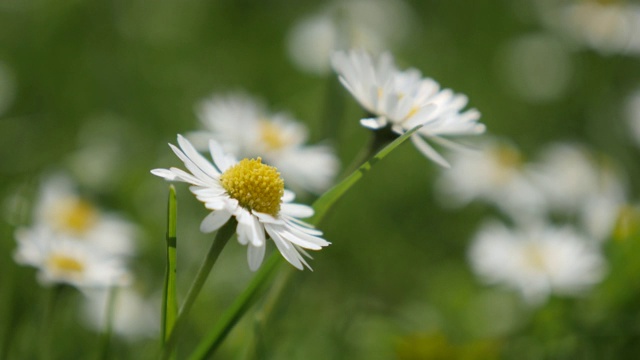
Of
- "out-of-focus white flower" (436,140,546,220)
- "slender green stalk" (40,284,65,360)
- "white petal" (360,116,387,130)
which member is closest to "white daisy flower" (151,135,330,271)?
"white petal" (360,116,387,130)

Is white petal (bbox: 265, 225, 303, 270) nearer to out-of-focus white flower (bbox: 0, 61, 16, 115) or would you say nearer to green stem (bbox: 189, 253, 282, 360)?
green stem (bbox: 189, 253, 282, 360)

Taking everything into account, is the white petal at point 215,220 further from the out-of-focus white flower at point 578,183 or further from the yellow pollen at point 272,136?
the out-of-focus white flower at point 578,183

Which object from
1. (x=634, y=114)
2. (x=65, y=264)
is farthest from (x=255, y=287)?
(x=634, y=114)

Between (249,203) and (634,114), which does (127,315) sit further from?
(634,114)

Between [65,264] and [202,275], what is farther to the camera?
[65,264]

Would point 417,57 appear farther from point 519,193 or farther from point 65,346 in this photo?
point 65,346

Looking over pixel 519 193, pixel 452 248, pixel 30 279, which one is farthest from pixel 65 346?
pixel 519 193

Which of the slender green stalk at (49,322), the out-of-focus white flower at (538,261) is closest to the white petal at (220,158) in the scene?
the slender green stalk at (49,322)
